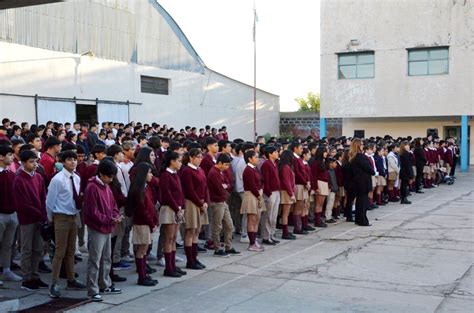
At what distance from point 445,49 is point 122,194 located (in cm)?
2329

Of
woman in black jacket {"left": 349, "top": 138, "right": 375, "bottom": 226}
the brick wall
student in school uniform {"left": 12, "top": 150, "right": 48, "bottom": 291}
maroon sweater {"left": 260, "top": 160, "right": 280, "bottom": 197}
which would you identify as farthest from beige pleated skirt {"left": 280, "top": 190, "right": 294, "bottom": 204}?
the brick wall

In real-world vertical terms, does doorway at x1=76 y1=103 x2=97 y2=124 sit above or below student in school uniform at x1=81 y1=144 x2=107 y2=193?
above

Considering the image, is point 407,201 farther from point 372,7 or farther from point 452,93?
point 372,7

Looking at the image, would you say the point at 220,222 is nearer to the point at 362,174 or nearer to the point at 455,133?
the point at 362,174

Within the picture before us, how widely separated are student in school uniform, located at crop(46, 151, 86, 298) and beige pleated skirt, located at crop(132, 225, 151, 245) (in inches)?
30.4

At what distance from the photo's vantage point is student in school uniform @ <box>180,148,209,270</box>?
27.7 ft

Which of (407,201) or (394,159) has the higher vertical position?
(394,159)

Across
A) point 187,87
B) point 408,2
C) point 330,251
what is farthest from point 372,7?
point 330,251

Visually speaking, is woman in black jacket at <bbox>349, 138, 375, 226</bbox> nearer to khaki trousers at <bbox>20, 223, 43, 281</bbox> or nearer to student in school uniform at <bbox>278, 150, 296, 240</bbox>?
student in school uniform at <bbox>278, 150, 296, 240</bbox>

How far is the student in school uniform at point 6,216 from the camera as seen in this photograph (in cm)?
756

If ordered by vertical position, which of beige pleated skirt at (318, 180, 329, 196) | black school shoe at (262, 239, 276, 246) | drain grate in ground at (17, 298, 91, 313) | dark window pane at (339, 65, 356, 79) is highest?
dark window pane at (339, 65, 356, 79)

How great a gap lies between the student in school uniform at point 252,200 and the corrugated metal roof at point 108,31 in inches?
516

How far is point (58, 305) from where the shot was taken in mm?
6727

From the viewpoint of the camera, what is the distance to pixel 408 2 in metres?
27.5
